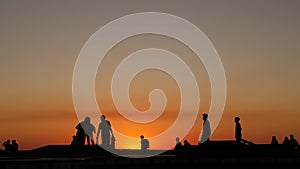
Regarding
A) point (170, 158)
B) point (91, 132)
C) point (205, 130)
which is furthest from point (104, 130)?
point (170, 158)

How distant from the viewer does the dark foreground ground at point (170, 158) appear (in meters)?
24.3

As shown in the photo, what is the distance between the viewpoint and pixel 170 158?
2659cm

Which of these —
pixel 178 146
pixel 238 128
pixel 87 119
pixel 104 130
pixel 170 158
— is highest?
pixel 87 119

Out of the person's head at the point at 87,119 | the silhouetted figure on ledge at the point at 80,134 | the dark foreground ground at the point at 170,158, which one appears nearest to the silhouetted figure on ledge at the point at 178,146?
the dark foreground ground at the point at 170,158

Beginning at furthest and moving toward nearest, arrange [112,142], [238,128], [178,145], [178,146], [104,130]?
[178,145]
[178,146]
[112,142]
[104,130]
[238,128]

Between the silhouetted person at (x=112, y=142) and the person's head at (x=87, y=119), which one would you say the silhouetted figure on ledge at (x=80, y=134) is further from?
the silhouetted person at (x=112, y=142)

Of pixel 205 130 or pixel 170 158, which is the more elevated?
pixel 205 130

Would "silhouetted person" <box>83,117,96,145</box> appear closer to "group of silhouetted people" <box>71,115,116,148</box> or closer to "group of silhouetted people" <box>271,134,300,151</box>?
"group of silhouetted people" <box>71,115,116,148</box>

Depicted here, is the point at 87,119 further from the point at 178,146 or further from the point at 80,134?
the point at 178,146

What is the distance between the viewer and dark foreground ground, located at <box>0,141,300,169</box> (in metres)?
24.3

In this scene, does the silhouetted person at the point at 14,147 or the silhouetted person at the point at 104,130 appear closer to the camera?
the silhouetted person at the point at 104,130

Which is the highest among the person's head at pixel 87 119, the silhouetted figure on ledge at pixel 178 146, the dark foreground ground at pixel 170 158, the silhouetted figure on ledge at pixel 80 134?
the person's head at pixel 87 119

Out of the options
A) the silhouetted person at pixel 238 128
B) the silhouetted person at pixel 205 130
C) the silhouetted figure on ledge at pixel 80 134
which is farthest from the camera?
the silhouetted figure on ledge at pixel 80 134

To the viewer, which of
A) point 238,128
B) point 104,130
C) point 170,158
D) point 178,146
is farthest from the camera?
point 178,146
